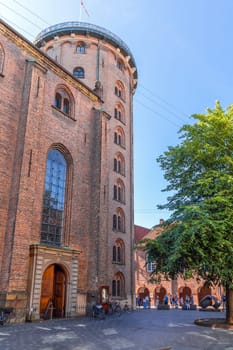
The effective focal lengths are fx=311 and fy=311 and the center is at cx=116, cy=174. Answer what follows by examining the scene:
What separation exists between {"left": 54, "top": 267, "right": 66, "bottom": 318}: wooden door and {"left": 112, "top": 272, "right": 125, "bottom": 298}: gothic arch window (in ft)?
25.9

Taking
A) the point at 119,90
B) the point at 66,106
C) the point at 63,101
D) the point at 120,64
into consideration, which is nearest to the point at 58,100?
the point at 63,101

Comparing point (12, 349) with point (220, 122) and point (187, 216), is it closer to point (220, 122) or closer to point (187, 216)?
point (187, 216)

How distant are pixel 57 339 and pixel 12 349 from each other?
7.28 feet

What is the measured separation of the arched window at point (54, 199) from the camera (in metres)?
19.0

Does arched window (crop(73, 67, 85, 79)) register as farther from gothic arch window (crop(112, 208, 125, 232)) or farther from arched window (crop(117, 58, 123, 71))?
gothic arch window (crop(112, 208, 125, 232))

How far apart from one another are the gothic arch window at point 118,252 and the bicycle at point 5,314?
42.1ft

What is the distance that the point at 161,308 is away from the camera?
30312mm

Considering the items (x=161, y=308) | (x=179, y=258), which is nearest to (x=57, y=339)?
(x=179, y=258)

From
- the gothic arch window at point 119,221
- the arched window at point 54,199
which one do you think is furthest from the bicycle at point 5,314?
the gothic arch window at point 119,221

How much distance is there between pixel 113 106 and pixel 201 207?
18.6 metres

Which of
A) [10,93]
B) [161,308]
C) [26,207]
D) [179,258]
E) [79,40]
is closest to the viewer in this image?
[179,258]

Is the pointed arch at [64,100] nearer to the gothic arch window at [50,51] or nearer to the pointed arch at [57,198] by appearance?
the pointed arch at [57,198]

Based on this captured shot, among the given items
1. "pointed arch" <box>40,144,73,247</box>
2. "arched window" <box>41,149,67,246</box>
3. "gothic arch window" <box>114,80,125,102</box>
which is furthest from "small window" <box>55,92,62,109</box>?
"gothic arch window" <box>114,80,125,102</box>

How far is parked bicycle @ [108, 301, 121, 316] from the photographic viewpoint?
21748 mm
